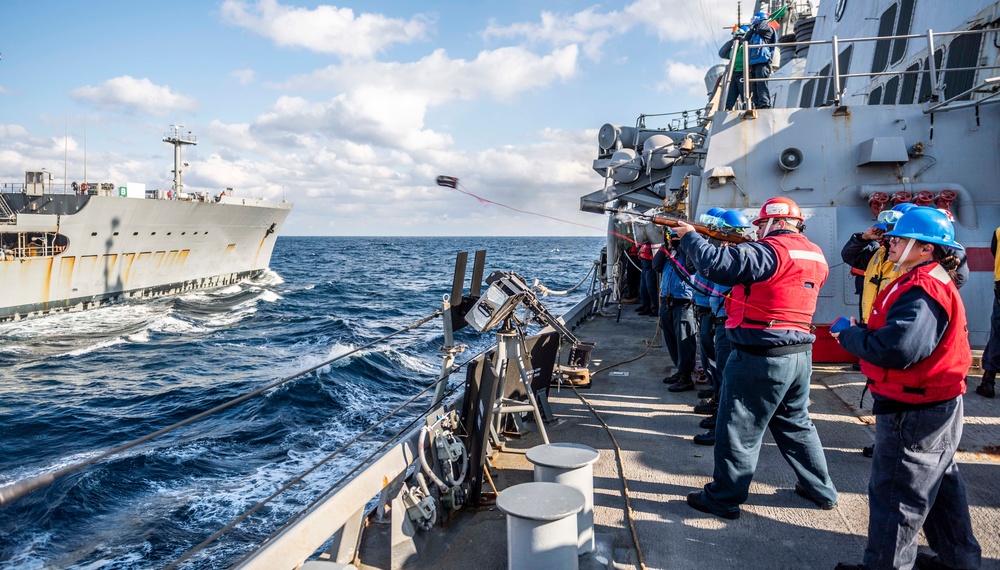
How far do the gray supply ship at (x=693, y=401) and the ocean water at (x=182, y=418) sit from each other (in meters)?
1.30

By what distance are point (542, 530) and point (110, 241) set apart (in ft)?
118

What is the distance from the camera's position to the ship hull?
27828 millimetres

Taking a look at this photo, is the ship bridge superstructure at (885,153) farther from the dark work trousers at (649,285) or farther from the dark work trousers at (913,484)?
the dark work trousers at (913,484)

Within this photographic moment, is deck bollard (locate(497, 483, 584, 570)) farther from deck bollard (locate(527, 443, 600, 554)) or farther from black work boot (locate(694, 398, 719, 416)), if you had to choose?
black work boot (locate(694, 398, 719, 416))

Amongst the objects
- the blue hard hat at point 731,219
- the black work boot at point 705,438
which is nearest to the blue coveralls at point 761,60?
the blue hard hat at point 731,219

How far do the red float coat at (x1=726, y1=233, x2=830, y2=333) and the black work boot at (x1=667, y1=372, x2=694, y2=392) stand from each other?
10.1 feet

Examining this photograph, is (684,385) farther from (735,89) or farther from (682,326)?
(735,89)

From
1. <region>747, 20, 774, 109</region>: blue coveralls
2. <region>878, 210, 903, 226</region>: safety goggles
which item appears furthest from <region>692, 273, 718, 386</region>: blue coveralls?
<region>747, 20, 774, 109</region>: blue coveralls

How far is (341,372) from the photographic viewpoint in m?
14.0

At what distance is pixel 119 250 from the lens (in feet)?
107

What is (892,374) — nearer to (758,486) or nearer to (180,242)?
(758,486)

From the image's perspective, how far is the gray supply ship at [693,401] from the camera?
10.4 feet

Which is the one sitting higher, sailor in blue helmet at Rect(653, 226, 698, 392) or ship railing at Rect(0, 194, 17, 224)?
ship railing at Rect(0, 194, 17, 224)

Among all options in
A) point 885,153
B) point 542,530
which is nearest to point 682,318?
point 885,153
